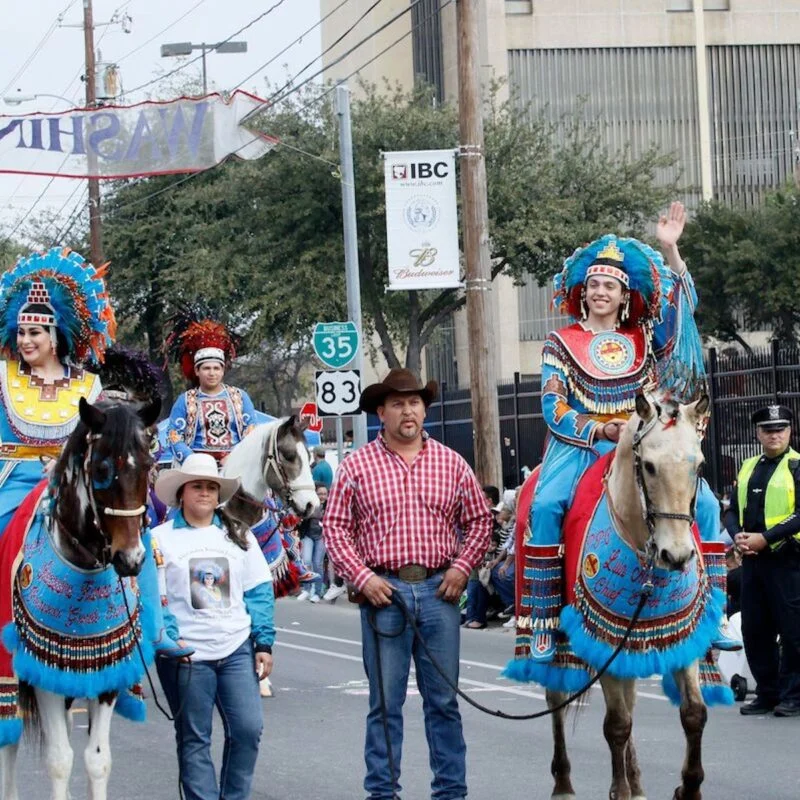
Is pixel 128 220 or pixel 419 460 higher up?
pixel 128 220

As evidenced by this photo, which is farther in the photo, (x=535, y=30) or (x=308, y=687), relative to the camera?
(x=535, y=30)

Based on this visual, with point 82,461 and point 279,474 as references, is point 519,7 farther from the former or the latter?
point 82,461

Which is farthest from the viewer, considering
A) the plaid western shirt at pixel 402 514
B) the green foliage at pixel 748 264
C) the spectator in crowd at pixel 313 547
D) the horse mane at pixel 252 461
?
the green foliage at pixel 748 264

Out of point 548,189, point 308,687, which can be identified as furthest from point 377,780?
point 548,189

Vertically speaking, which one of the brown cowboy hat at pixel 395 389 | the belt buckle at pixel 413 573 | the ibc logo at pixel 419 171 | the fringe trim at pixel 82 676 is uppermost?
the ibc logo at pixel 419 171

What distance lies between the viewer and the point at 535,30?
2438 inches

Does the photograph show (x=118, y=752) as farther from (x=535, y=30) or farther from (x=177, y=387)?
(x=535, y=30)

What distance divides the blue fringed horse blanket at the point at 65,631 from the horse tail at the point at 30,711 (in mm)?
69

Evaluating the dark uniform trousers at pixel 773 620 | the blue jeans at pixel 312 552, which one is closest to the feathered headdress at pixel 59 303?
the dark uniform trousers at pixel 773 620

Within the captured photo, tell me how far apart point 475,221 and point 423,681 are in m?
12.3

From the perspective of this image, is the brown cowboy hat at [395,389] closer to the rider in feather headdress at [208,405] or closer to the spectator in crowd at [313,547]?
the rider in feather headdress at [208,405]

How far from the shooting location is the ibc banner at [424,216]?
72.3 feet

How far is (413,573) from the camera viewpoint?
8609 mm

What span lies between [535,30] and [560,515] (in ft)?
178
